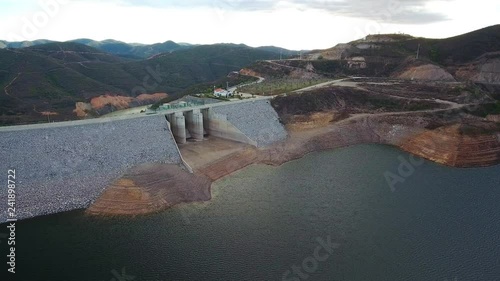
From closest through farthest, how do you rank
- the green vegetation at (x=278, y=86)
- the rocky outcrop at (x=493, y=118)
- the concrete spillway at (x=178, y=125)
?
the concrete spillway at (x=178, y=125) → the rocky outcrop at (x=493, y=118) → the green vegetation at (x=278, y=86)

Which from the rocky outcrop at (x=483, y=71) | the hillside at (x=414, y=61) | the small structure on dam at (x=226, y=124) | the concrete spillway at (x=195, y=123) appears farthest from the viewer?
the hillside at (x=414, y=61)

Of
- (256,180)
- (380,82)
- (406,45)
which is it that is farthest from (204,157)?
(406,45)

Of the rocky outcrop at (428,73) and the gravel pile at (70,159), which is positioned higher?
the rocky outcrop at (428,73)

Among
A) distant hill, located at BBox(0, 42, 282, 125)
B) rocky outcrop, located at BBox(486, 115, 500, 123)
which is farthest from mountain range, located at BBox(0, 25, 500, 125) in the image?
rocky outcrop, located at BBox(486, 115, 500, 123)

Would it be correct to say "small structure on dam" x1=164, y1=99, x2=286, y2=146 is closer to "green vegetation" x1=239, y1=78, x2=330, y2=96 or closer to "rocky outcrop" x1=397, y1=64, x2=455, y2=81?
"green vegetation" x1=239, y1=78, x2=330, y2=96

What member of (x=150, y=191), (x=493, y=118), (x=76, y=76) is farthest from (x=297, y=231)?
(x=76, y=76)

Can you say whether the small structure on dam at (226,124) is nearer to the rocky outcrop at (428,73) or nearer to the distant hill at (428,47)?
the rocky outcrop at (428,73)

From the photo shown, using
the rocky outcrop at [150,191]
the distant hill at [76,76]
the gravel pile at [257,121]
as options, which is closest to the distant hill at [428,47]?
the gravel pile at [257,121]

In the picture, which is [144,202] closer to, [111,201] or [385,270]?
[111,201]
